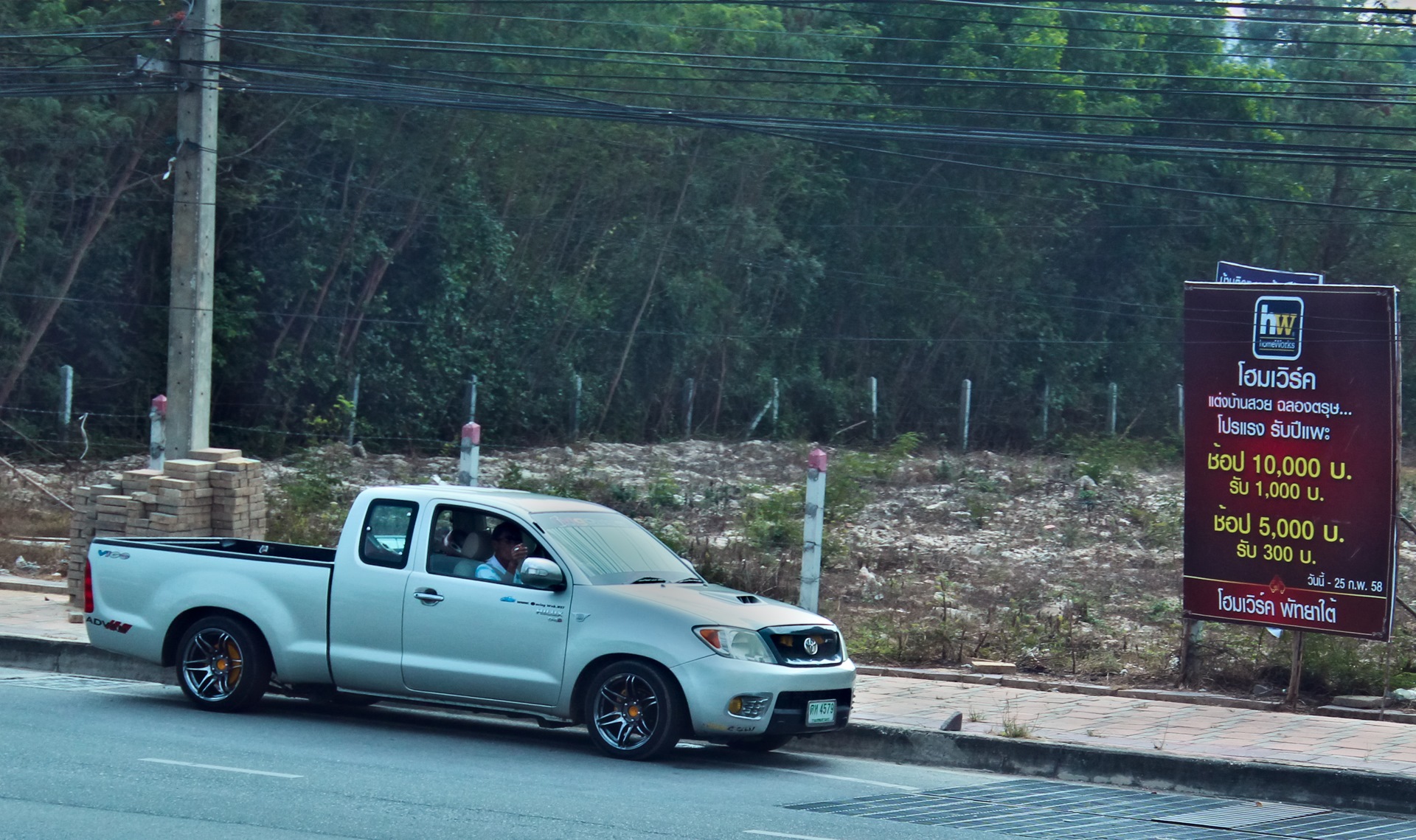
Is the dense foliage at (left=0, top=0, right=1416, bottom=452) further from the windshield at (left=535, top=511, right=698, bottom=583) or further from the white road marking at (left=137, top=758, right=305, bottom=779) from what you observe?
the white road marking at (left=137, top=758, right=305, bottom=779)

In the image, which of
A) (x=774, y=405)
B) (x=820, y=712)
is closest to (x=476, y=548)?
(x=820, y=712)

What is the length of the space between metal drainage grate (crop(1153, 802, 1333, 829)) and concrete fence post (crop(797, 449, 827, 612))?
421 cm

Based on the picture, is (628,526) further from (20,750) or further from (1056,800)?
(20,750)

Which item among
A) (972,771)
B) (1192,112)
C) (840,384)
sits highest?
(1192,112)

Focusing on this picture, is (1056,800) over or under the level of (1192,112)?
under

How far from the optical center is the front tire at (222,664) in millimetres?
9695

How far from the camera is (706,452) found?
1300 inches

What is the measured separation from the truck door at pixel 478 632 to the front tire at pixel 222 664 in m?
1.18

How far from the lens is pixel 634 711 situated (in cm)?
882

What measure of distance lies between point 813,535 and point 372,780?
512 cm

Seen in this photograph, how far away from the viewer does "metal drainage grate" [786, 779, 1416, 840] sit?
7629mm

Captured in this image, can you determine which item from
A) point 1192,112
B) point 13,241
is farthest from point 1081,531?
point 1192,112

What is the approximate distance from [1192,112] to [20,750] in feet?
133

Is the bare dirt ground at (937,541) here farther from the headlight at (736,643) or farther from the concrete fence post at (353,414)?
the headlight at (736,643)
